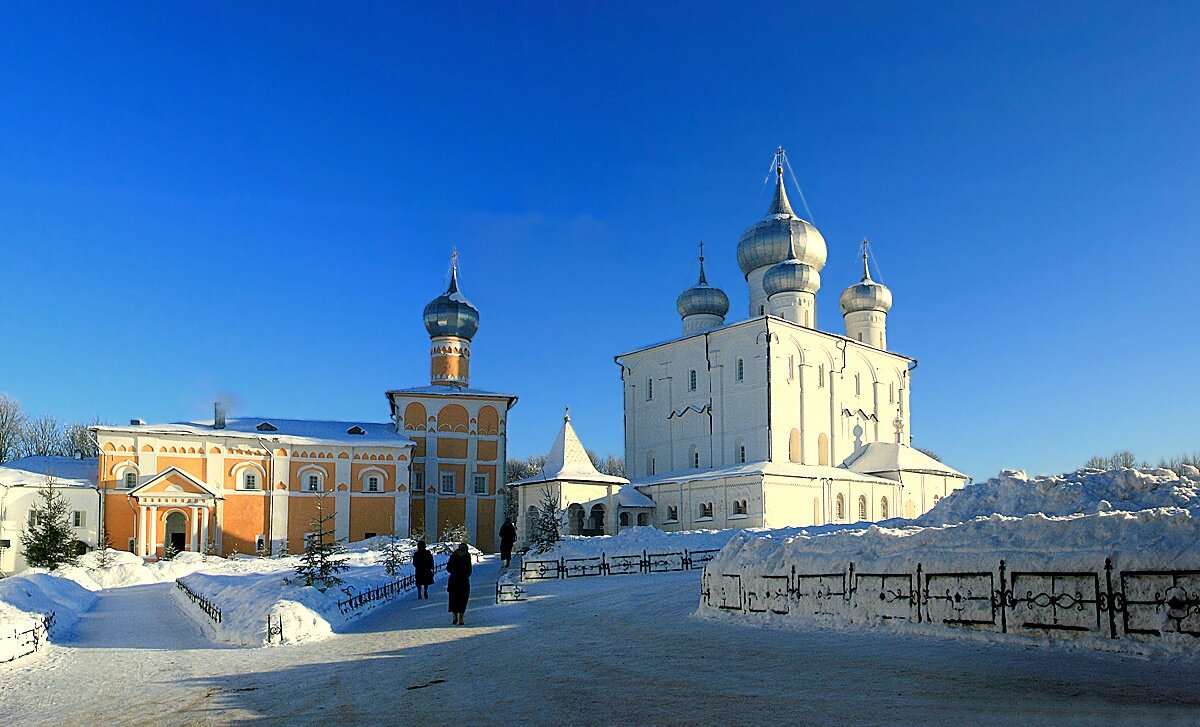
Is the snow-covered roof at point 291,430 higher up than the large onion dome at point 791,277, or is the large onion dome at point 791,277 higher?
the large onion dome at point 791,277

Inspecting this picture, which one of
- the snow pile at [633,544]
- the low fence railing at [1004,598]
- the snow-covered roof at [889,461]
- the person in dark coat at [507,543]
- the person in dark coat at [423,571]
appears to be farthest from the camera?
the snow-covered roof at [889,461]

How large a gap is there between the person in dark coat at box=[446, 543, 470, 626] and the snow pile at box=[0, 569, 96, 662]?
542cm

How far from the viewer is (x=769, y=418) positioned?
39406 millimetres

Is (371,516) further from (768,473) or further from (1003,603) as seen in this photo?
(1003,603)

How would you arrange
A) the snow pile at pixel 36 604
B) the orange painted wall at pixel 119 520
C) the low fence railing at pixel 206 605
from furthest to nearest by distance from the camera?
the orange painted wall at pixel 119 520, the low fence railing at pixel 206 605, the snow pile at pixel 36 604

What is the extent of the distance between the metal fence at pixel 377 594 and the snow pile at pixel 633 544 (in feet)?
12.3

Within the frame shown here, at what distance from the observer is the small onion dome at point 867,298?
1914 inches

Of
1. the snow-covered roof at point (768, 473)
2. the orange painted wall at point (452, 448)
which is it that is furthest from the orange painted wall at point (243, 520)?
the snow-covered roof at point (768, 473)

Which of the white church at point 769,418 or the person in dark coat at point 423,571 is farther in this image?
the white church at point 769,418

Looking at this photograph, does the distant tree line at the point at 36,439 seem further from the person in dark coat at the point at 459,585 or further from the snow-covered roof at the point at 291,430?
the person in dark coat at the point at 459,585

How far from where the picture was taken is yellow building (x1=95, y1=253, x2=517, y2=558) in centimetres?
3800

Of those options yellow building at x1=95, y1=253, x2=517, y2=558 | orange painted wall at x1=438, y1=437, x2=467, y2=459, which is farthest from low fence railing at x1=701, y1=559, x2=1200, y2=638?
orange painted wall at x1=438, y1=437, x2=467, y2=459

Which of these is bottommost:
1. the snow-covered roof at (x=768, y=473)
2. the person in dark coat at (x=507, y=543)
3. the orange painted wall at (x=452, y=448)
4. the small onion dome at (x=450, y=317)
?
the person in dark coat at (x=507, y=543)

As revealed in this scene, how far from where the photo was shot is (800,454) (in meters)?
41.0
